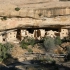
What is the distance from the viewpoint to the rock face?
17312 mm

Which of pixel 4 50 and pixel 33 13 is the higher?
pixel 33 13

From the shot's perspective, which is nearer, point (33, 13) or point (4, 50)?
point (4, 50)

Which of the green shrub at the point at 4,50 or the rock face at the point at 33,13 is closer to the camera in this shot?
the green shrub at the point at 4,50

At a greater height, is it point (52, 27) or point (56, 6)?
point (56, 6)

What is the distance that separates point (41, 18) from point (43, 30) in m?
1.30

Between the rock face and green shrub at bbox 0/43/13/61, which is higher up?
the rock face

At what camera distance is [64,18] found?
59.8ft

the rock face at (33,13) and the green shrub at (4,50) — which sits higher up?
the rock face at (33,13)

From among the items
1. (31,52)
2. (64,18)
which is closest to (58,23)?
(64,18)

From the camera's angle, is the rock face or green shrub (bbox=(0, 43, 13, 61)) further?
the rock face

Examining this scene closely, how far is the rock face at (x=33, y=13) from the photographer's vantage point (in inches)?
682

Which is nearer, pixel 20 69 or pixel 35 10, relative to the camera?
pixel 20 69

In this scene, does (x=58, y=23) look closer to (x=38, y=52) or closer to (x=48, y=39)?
(x=48, y=39)

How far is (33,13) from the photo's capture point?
17.7 metres
